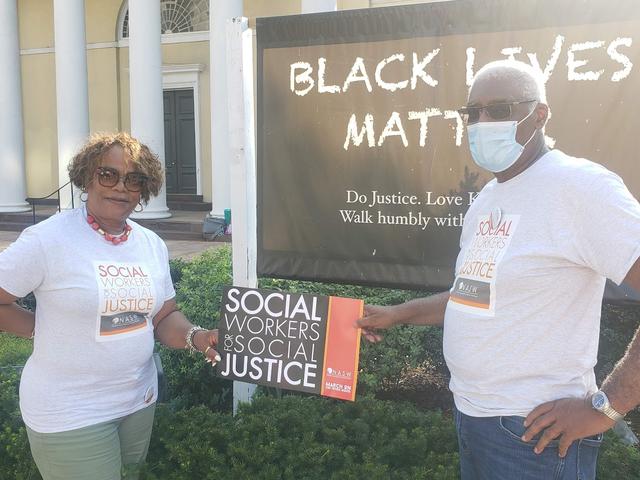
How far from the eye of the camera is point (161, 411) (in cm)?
296

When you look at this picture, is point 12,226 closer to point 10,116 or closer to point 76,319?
point 10,116

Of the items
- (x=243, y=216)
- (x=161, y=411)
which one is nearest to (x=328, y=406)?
(x=161, y=411)

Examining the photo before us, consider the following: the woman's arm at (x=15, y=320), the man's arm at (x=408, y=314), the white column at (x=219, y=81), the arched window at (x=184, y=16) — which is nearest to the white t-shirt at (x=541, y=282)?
the man's arm at (x=408, y=314)

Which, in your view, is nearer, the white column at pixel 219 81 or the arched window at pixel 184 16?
the white column at pixel 219 81

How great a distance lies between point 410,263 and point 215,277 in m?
1.77

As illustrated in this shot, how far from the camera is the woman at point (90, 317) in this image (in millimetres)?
1970

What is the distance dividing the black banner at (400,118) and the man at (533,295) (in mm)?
1016

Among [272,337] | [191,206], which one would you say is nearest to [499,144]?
[272,337]

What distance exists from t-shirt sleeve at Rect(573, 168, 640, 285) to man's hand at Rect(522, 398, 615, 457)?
1.14ft

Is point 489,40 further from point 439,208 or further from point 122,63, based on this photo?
point 122,63

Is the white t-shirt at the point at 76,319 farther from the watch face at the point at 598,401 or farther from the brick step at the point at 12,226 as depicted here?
the brick step at the point at 12,226

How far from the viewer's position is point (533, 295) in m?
1.58

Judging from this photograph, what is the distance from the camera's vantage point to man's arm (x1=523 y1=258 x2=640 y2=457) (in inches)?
58.2

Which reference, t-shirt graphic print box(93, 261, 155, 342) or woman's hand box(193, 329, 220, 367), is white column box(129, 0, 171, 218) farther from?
t-shirt graphic print box(93, 261, 155, 342)
